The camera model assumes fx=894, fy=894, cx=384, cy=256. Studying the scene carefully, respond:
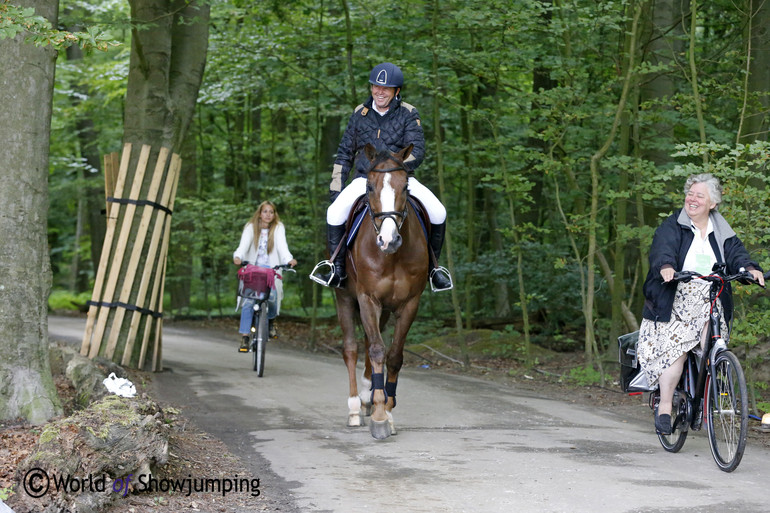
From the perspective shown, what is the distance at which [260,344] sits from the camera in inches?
474

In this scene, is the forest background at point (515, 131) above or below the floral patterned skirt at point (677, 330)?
above

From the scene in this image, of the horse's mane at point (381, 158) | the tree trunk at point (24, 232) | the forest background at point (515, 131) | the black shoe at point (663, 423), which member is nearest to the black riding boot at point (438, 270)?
the horse's mane at point (381, 158)

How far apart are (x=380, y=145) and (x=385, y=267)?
4.09ft

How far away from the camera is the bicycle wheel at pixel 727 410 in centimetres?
620

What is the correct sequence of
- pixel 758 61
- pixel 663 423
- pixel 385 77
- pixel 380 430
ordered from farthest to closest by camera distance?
pixel 758 61 → pixel 385 77 → pixel 380 430 → pixel 663 423

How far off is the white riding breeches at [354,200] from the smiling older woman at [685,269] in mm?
2174

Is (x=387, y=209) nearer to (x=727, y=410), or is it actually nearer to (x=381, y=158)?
(x=381, y=158)

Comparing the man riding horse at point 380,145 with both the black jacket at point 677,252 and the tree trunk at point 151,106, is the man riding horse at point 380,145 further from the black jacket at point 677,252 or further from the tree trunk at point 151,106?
the tree trunk at point 151,106

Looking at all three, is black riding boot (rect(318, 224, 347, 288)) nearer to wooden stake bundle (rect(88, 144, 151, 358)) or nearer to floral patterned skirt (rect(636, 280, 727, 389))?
floral patterned skirt (rect(636, 280, 727, 389))

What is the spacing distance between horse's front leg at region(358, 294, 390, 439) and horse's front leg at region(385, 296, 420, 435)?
0.22 meters

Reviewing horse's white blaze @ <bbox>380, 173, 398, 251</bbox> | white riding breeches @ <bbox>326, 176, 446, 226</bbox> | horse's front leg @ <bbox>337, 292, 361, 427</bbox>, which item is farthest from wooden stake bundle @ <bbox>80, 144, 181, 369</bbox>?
horse's white blaze @ <bbox>380, 173, 398, 251</bbox>

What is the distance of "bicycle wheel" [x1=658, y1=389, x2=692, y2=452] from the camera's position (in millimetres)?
6902

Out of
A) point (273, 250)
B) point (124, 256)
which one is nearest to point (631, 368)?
point (273, 250)

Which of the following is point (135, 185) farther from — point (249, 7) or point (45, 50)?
point (249, 7)
